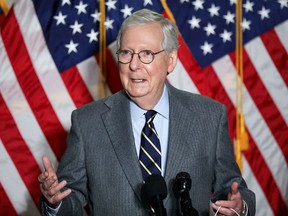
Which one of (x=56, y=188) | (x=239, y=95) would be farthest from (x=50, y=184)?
(x=239, y=95)

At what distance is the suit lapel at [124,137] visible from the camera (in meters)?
1.51

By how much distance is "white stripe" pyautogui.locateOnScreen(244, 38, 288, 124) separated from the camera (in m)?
2.47

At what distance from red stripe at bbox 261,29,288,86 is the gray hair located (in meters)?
1.05

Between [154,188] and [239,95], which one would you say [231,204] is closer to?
[154,188]

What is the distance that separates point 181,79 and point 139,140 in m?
0.89

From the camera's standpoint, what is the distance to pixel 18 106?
2.35m

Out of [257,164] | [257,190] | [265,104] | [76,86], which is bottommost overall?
[257,190]

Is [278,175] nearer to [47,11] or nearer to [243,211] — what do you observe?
[243,211]

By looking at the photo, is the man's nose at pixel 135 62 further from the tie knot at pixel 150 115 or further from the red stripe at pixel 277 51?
the red stripe at pixel 277 51

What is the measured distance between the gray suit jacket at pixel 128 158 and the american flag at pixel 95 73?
76cm

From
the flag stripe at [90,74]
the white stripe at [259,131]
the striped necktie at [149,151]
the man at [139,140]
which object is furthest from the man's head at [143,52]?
the white stripe at [259,131]

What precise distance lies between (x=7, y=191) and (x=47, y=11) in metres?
0.91

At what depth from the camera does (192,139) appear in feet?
5.20

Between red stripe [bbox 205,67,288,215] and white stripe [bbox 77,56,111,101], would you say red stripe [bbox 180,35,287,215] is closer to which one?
red stripe [bbox 205,67,288,215]
